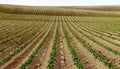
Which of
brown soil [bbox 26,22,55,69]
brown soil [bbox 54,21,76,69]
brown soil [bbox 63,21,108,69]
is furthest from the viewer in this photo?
brown soil [bbox 26,22,55,69]

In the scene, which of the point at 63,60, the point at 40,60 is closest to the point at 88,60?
the point at 63,60

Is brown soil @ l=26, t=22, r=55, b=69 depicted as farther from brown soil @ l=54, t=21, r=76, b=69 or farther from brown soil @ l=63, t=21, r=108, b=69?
brown soil @ l=63, t=21, r=108, b=69

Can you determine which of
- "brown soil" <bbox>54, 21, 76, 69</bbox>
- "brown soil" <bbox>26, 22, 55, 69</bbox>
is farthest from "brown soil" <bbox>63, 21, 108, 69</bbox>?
"brown soil" <bbox>26, 22, 55, 69</bbox>

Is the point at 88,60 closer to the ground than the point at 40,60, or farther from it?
farther from it

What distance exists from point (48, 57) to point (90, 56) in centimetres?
381

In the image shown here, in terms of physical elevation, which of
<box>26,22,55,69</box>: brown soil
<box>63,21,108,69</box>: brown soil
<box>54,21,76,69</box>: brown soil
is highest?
<box>63,21,108,69</box>: brown soil

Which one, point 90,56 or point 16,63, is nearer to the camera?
point 16,63

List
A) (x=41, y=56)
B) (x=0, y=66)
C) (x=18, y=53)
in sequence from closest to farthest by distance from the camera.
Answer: (x=0, y=66) < (x=41, y=56) < (x=18, y=53)

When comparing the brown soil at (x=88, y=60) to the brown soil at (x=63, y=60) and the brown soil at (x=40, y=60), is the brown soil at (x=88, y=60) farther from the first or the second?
the brown soil at (x=40, y=60)

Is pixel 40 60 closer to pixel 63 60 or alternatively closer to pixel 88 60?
pixel 63 60

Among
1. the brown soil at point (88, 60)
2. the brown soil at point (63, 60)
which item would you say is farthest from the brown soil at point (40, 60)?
the brown soil at point (88, 60)

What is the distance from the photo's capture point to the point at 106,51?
16969 mm

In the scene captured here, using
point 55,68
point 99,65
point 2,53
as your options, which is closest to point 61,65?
point 55,68

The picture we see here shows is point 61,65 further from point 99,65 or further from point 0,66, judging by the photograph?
point 0,66
